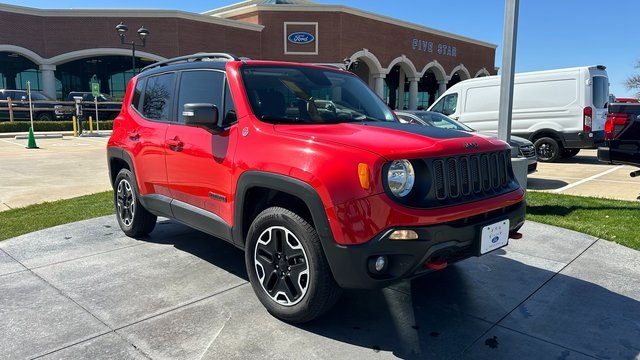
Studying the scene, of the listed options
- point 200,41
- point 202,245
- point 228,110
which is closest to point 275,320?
Result: point 228,110

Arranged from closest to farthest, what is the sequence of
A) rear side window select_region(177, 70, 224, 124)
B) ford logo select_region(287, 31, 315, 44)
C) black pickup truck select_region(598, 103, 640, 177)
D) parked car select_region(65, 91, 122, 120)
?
rear side window select_region(177, 70, 224, 124), black pickup truck select_region(598, 103, 640, 177), parked car select_region(65, 91, 122, 120), ford logo select_region(287, 31, 315, 44)

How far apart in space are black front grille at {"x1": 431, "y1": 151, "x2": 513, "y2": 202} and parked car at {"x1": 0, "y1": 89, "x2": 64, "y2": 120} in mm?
29081

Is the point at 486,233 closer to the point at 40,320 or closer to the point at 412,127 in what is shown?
the point at 412,127

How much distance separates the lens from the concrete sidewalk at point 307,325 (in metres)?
2.95

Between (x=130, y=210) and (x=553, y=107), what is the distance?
10912mm

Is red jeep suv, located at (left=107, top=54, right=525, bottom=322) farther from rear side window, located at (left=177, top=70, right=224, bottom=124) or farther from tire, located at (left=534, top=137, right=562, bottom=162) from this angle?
tire, located at (left=534, top=137, right=562, bottom=162)

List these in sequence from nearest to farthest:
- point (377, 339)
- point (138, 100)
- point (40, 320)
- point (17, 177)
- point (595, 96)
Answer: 1. point (377, 339)
2. point (40, 320)
3. point (138, 100)
4. point (17, 177)
5. point (595, 96)

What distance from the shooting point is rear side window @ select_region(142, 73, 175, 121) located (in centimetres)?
454

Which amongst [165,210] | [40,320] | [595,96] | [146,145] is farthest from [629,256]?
[595,96]

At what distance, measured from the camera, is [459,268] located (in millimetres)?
4352

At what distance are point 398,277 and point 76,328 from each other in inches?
85.3

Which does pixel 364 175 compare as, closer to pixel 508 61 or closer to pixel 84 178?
pixel 508 61

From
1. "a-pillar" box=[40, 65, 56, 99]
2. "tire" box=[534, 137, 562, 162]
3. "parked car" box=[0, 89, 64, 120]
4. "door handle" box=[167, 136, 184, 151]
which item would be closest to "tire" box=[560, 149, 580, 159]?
"tire" box=[534, 137, 562, 162]

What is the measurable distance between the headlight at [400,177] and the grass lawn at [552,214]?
11.7 ft
